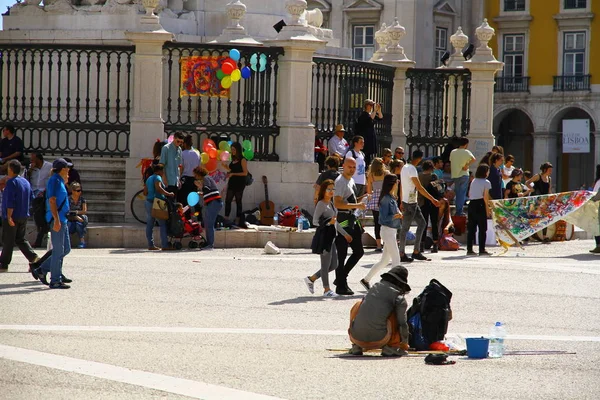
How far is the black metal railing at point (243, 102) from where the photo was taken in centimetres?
2373

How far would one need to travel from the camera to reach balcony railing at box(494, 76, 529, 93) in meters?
64.6

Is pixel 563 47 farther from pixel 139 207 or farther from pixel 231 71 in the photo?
pixel 139 207

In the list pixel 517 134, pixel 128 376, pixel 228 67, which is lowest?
pixel 128 376

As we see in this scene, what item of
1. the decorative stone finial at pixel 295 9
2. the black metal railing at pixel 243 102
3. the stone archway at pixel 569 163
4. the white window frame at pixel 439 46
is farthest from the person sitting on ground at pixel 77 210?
the stone archway at pixel 569 163

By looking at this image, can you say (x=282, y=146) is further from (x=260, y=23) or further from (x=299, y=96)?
(x=260, y=23)

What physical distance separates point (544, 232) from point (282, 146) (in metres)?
5.21

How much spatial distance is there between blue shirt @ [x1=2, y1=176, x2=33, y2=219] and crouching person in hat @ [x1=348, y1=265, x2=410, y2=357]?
669 cm

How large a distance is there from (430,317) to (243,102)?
12.9 meters

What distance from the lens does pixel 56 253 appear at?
1573 centimetres

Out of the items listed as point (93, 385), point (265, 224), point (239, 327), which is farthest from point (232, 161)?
point (93, 385)

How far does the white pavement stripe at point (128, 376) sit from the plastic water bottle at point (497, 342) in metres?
2.75

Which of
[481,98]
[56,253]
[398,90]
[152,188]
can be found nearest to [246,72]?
[152,188]

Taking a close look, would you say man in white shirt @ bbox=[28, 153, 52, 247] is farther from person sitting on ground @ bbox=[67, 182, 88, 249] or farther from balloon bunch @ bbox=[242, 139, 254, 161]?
balloon bunch @ bbox=[242, 139, 254, 161]

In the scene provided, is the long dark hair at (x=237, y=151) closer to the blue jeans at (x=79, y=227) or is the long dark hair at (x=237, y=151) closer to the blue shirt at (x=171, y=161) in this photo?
the blue shirt at (x=171, y=161)
